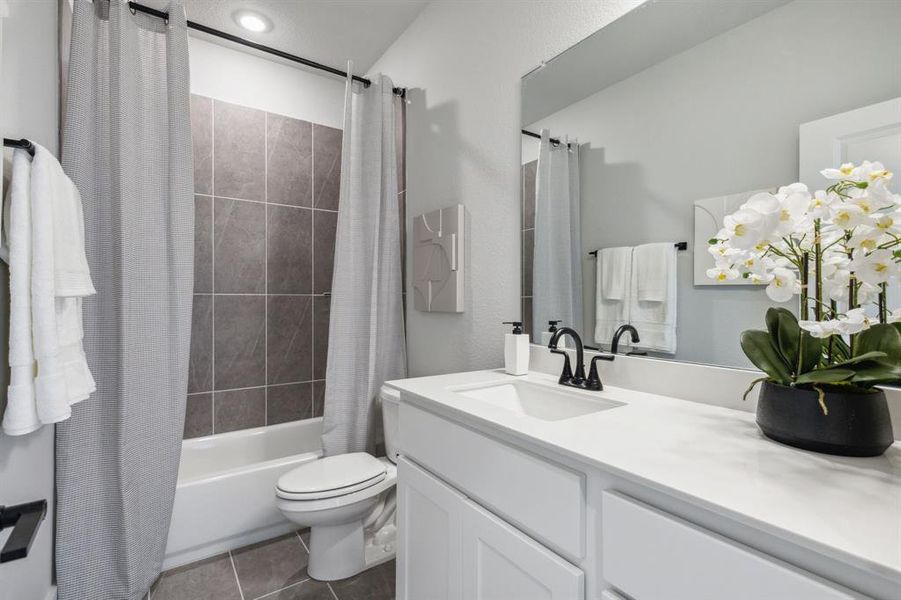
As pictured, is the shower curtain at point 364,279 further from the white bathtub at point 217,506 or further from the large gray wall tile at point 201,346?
the large gray wall tile at point 201,346

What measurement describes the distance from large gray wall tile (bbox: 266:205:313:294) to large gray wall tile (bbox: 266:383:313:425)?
63cm

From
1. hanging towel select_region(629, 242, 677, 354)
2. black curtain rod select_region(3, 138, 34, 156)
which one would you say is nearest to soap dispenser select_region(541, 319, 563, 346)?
hanging towel select_region(629, 242, 677, 354)

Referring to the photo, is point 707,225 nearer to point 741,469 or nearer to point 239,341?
point 741,469

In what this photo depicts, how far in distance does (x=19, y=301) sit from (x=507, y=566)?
143 cm

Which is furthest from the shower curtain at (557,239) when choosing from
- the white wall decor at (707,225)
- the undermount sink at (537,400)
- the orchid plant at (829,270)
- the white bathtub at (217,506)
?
the white bathtub at (217,506)

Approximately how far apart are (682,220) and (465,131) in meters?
1.12

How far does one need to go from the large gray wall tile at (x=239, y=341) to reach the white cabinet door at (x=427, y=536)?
165 centimetres

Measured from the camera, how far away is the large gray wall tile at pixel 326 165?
2.80m

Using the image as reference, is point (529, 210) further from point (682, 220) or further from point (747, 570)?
point (747, 570)

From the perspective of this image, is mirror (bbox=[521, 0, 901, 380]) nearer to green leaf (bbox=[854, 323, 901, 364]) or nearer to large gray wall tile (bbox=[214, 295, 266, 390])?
green leaf (bbox=[854, 323, 901, 364])

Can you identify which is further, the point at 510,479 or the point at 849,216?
the point at 510,479

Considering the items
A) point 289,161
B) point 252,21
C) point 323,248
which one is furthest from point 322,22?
point 323,248

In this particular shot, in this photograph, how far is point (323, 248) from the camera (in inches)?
111

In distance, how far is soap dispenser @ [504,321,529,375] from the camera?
4.86 feet
